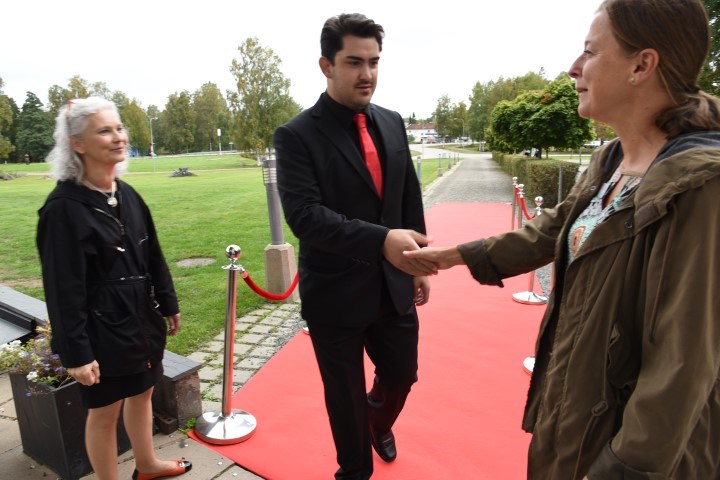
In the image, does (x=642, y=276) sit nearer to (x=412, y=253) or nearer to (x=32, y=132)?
(x=412, y=253)

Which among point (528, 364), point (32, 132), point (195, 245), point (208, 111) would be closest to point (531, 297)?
point (528, 364)

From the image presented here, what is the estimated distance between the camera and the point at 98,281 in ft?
7.71

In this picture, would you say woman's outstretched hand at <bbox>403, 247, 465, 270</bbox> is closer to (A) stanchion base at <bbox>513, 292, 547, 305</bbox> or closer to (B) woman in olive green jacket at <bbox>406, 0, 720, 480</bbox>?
(B) woman in olive green jacket at <bbox>406, 0, 720, 480</bbox>

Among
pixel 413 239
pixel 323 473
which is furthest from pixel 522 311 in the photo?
pixel 413 239

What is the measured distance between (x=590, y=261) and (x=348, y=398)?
1519 mm

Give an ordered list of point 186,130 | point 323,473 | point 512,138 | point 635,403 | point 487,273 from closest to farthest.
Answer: point 635,403, point 487,273, point 323,473, point 512,138, point 186,130

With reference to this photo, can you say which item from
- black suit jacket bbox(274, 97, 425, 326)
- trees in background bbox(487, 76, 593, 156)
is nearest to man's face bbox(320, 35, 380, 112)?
black suit jacket bbox(274, 97, 425, 326)

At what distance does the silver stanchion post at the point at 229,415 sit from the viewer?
10.4 ft

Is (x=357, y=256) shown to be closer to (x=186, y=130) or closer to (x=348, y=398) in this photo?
(x=348, y=398)

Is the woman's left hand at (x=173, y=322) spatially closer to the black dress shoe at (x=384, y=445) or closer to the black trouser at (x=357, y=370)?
the black trouser at (x=357, y=370)

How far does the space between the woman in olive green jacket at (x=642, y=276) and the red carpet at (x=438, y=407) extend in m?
1.64

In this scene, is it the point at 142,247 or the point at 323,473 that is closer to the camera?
the point at 142,247

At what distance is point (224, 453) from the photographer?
3.11 meters

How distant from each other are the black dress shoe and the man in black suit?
1.09ft
